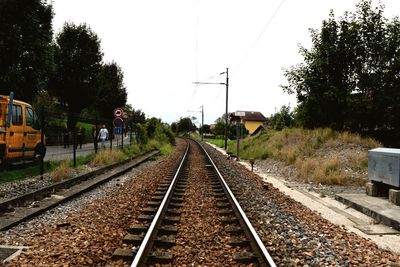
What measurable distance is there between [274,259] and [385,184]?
6256 millimetres

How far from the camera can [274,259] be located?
5133 millimetres

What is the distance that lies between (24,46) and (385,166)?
723 inches

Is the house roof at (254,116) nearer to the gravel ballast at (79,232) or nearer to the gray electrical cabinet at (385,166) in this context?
the gray electrical cabinet at (385,166)

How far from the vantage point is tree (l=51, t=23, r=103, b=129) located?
1341 inches

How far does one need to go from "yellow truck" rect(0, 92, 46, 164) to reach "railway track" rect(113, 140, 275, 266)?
508 centimetres

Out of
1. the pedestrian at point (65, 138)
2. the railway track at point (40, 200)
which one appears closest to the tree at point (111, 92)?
the pedestrian at point (65, 138)

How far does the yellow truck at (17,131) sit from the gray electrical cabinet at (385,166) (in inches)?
363

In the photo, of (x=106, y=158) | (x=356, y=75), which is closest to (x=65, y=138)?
(x=106, y=158)

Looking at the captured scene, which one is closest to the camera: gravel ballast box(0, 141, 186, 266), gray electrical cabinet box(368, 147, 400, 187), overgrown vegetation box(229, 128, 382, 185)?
gravel ballast box(0, 141, 186, 266)

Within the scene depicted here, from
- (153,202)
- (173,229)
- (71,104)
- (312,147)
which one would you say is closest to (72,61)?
(71,104)

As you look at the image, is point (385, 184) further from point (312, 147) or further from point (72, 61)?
Answer: point (72, 61)

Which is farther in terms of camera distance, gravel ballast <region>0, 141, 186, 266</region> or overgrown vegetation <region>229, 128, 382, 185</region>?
overgrown vegetation <region>229, 128, 382, 185</region>

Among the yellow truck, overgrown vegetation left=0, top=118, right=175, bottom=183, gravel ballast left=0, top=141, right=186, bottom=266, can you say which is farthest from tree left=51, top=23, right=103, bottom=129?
gravel ballast left=0, top=141, right=186, bottom=266

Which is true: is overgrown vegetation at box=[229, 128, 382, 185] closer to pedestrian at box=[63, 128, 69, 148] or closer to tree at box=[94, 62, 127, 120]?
pedestrian at box=[63, 128, 69, 148]
